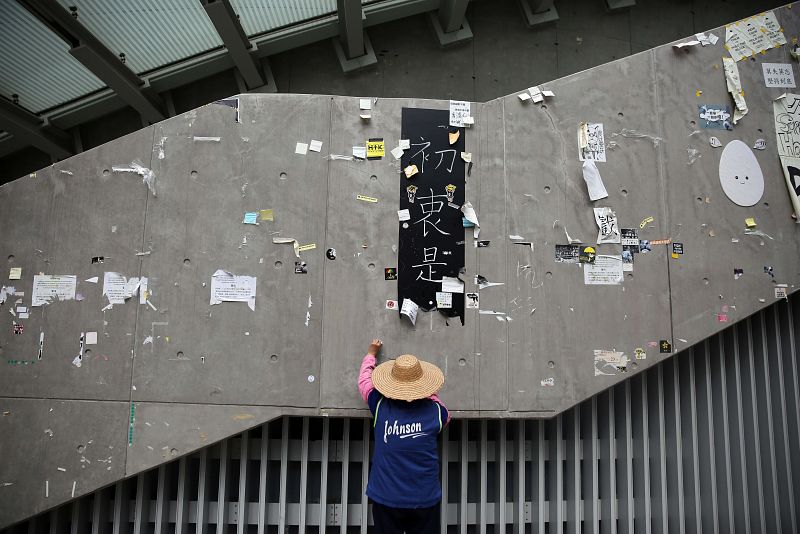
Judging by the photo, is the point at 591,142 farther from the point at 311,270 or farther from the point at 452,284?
the point at 311,270

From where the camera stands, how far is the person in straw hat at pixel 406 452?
260 centimetres

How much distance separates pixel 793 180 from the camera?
3.42 metres

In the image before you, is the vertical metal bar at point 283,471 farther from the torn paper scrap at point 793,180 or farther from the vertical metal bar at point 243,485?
the torn paper scrap at point 793,180

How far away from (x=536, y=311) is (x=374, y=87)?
293 cm

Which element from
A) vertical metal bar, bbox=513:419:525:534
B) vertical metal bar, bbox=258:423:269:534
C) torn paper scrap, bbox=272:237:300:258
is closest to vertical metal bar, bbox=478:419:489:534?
vertical metal bar, bbox=513:419:525:534

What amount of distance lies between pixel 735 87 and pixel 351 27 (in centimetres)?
303

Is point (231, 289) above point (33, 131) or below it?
below

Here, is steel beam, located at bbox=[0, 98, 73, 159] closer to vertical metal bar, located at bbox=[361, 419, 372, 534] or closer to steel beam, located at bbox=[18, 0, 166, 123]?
steel beam, located at bbox=[18, 0, 166, 123]

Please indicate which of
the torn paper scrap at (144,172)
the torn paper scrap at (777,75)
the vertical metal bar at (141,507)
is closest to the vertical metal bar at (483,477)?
the vertical metal bar at (141,507)

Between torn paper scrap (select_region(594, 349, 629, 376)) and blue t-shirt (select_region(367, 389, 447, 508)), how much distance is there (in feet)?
3.75

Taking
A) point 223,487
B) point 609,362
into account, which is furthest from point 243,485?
point 609,362

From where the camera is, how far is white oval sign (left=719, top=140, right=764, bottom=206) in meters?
3.36

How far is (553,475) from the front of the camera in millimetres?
3348

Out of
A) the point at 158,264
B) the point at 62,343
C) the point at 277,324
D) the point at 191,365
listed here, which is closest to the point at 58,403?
the point at 62,343
